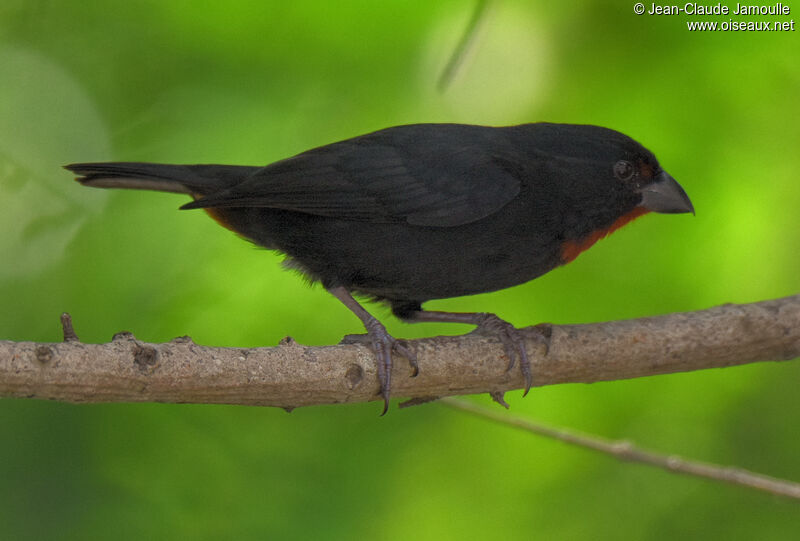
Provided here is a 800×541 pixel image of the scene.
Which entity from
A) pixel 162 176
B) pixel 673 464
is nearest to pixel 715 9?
pixel 673 464

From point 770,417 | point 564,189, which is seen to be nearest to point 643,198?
point 564,189

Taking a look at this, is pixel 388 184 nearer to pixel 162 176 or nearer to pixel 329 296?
pixel 329 296

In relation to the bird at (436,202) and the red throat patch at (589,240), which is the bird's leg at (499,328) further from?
the red throat patch at (589,240)

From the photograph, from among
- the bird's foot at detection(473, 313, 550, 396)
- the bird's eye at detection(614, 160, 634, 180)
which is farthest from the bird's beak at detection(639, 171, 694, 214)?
the bird's foot at detection(473, 313, 550, 396)

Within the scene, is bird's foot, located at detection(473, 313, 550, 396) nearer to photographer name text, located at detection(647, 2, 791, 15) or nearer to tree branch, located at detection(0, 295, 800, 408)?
tree branch, located at detection(0, 295, 800, 408)

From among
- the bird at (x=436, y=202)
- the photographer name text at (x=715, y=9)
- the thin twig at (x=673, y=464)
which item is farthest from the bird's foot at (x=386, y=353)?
the photographer name text at (x=715, y=9)
